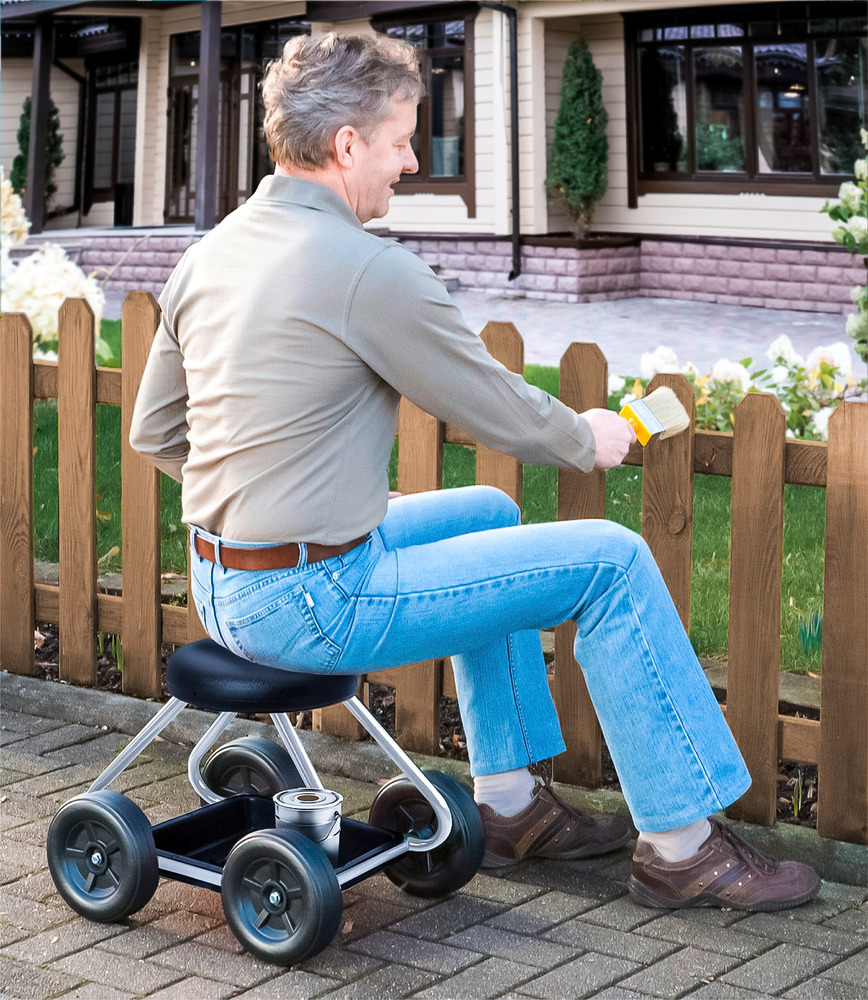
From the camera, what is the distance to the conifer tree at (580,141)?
1661 centimetres

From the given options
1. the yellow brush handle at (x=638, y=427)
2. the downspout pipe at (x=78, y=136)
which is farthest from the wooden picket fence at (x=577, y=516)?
the downspout pipe at (x=78, y=136)

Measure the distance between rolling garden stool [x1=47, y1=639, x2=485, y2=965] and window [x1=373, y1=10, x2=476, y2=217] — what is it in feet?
50.8

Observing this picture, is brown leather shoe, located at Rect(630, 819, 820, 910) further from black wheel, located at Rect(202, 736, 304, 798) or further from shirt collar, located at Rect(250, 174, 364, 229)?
shirt collar, located at Rect(250, 174, 364, 229)

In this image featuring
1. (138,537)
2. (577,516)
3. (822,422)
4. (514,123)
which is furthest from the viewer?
(514,123)

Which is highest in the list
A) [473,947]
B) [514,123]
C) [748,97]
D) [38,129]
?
[38,129]

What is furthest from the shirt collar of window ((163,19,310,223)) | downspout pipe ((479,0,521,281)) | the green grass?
window ((163,19,310,223))

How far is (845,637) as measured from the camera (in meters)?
2.96

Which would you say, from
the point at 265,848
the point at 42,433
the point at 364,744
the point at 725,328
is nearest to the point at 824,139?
the point at 725,328

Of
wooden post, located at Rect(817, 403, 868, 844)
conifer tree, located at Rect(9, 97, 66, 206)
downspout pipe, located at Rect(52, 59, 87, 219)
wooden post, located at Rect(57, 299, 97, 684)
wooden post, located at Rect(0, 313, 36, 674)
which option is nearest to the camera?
wooden post, located at Rect(817, 403, 868, 844)

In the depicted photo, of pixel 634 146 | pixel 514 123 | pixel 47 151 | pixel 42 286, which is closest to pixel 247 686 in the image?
pixel 42 286

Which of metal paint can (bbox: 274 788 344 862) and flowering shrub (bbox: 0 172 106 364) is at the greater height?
flowering shrub (bbox: 0 172 106 364)

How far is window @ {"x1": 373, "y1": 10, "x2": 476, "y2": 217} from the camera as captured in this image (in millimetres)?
17734

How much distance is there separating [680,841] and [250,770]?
1005mm

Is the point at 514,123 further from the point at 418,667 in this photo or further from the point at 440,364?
the point at 440,364
